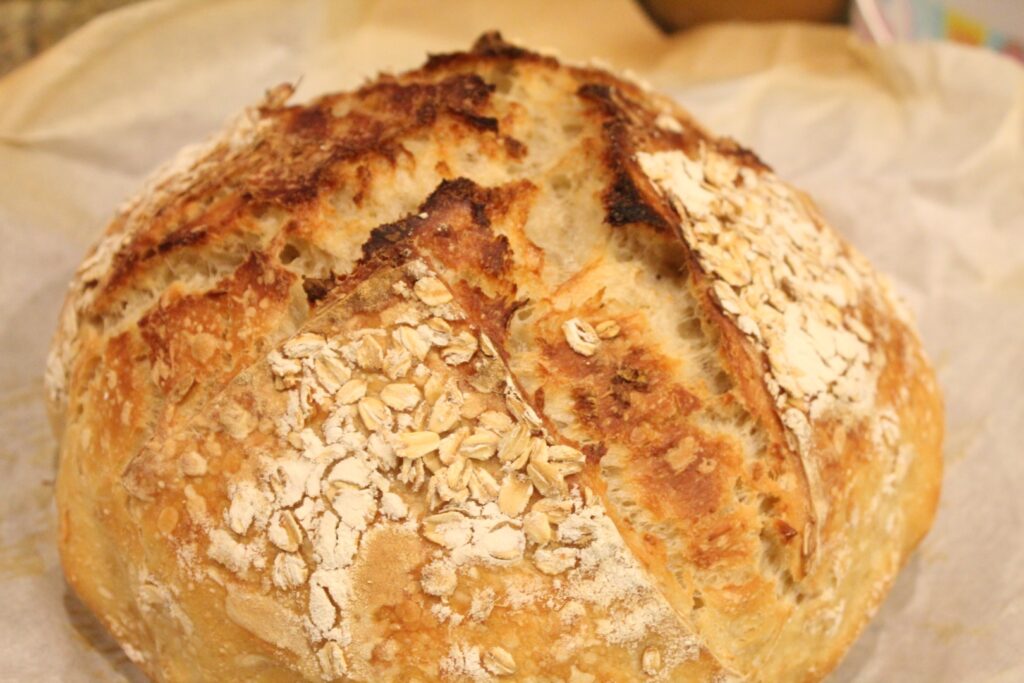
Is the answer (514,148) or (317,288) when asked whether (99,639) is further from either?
(514,148)

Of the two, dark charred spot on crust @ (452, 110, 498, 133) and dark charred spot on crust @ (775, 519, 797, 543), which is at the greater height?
dark charred spot on crust @ (452, 110, 498, 133)

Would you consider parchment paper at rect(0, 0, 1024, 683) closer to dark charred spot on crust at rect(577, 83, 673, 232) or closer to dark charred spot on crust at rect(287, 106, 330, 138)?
dark charred spot on crust at rect(287, 106, 330, 138)

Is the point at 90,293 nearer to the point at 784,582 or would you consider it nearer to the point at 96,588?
the point at 96,588

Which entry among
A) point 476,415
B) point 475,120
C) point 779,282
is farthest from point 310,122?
point 779,282

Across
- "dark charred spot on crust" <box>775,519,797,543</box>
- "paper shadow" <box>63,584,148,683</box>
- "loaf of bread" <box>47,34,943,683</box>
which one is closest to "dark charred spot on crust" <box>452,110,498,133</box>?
"loaf of bread" <box>47,34,943,683</box>

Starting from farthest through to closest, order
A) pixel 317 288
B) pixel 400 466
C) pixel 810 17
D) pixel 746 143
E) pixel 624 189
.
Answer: pixel 810 17 < pixel 746 143 < pixel 624 189 < pixel 317 288 < pixel 400 466

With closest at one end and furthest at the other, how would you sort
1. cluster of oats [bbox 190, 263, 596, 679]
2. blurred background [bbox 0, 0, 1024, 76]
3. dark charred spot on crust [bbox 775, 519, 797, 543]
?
1. cluster of oats [bbox 190, 263, 596, 679]
2. dark charred spot on crust [bbox 775, 519, 797, 543]
3. blurred background [bbox 0, 0, 1024, 76]
